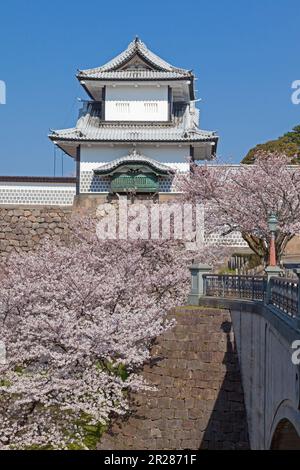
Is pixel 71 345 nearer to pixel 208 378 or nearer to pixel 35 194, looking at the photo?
pixel 208 378

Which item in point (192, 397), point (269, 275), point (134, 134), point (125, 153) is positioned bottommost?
point (192, 397)

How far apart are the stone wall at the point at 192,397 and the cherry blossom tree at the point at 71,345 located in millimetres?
533

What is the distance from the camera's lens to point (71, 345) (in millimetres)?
17812

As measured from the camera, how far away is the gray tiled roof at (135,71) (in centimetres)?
3297

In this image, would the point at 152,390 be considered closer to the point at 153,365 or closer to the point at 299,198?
the point at 153,365

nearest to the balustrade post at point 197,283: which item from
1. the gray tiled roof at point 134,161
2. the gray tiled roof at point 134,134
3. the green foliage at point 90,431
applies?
the green foliage at point 90,431

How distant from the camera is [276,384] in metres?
11.2

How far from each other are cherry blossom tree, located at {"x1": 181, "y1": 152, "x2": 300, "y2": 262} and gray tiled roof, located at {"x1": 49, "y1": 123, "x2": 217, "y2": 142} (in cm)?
289

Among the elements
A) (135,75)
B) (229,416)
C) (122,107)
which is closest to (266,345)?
(229,416)

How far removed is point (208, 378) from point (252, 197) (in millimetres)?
8952

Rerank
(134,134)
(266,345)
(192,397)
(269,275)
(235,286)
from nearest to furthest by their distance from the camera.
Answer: (266,345) < (269,275) < (192,397) < (235,286) < (134,134)

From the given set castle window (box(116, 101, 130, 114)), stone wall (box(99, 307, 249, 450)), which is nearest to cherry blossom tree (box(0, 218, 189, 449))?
stone wall (box(99, 307, 249, 450))

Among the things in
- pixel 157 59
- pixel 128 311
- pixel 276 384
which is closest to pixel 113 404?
pixel 128 311

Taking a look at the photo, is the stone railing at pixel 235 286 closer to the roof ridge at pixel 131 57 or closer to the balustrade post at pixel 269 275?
the balustrade post at pixel 269 275
